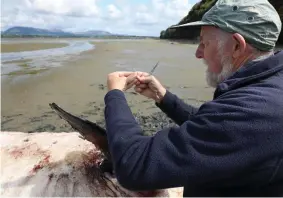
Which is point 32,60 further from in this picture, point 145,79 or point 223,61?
point 223,61

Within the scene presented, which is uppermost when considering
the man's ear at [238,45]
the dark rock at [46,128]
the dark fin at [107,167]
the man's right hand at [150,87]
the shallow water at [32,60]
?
the man's ear at [238,45]

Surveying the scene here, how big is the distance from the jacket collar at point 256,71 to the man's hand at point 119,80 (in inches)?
25.7

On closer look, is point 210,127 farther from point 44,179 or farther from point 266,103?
point 44,179

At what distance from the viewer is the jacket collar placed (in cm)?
163

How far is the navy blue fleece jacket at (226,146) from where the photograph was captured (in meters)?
1.50

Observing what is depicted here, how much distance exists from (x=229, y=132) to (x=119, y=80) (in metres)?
0.85

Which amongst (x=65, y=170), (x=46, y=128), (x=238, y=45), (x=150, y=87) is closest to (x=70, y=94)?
(x=46, y=128)

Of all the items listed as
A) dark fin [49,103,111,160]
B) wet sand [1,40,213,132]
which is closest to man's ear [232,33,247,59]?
dark fin [49,103,111,160]

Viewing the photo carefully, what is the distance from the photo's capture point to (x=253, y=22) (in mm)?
1727

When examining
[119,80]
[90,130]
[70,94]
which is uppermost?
[119,80]

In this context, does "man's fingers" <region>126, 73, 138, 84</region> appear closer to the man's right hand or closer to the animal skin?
the man's right hand

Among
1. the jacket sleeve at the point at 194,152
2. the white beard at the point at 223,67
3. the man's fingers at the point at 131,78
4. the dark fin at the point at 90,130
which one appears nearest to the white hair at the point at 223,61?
the white beard at the point at 223,67

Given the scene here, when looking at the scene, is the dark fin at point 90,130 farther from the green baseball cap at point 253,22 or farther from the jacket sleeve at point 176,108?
the green baseball cap at point 253,22

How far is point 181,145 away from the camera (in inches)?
62.0
